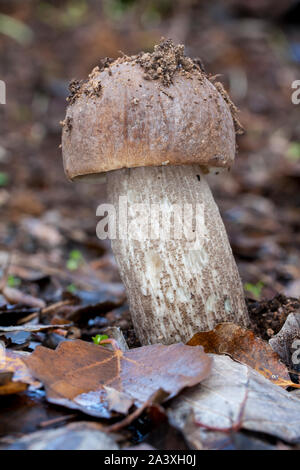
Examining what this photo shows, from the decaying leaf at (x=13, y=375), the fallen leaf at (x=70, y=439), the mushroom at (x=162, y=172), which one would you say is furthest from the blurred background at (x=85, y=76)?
the fallen leaf at (x=70, y=439)

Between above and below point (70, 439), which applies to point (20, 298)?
above

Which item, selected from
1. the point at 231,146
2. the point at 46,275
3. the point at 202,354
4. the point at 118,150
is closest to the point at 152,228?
the point at 118,150

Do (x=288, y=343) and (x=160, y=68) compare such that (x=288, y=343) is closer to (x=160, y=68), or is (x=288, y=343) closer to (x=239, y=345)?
(x=239, y=345)

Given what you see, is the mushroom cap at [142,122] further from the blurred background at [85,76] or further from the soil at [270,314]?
the blurred background at [85,76]

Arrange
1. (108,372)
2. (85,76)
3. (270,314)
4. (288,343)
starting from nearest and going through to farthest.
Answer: (108,372) → (288,343) → (270,314) → (85,76)

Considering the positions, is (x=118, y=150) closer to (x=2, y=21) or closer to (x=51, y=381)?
(x=51, y=381)

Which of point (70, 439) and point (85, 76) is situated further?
point (85, 76)

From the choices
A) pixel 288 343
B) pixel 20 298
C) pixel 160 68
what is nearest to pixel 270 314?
pixel 288 343
